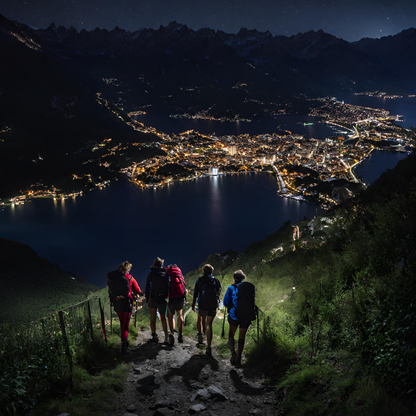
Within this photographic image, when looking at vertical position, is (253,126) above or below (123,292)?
above

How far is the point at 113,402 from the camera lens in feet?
10.9

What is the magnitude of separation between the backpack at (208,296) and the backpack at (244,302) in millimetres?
541

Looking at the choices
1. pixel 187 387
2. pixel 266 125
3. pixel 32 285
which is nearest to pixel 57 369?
pixel 187 387

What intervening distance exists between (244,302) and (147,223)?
54.6m

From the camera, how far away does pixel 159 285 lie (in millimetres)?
4875

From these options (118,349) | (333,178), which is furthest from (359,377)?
(333,178)

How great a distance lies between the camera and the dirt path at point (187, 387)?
3.28 meters

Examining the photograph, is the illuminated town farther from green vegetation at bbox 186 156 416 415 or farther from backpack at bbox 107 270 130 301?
backpack at bbox 107 270 130 301

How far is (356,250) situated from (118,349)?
14.4 ft

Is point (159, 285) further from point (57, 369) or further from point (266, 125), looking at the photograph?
point (266, 125)

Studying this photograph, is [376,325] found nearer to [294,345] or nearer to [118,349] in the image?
[294,345]

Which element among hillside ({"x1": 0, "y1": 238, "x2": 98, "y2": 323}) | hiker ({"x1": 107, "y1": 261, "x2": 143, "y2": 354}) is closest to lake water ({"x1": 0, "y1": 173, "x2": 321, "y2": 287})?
hillside ({"x1": 0, "y1": 238, "x2": 98, "y2": 323})

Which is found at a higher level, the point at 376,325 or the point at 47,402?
the point at 376,325

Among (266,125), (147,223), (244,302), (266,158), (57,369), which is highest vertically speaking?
(266,125)
